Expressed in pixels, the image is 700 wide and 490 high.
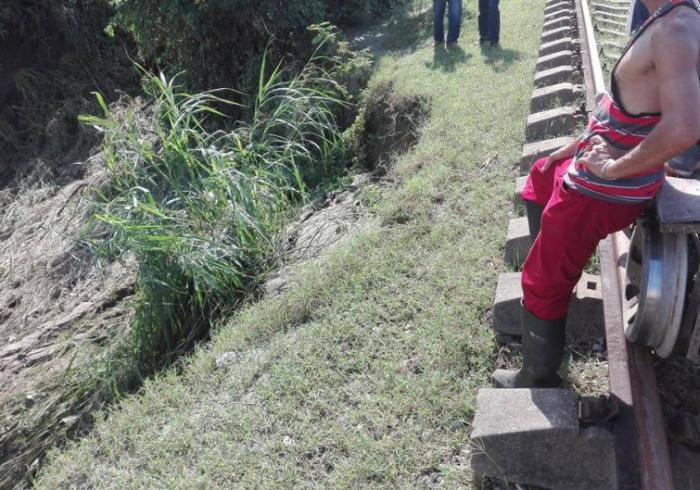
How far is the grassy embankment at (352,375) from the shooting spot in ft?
9.27

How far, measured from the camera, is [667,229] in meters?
2.18

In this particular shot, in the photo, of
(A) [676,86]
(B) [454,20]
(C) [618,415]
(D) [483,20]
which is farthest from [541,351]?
(B) [454,20]

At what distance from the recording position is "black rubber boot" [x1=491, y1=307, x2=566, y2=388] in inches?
102

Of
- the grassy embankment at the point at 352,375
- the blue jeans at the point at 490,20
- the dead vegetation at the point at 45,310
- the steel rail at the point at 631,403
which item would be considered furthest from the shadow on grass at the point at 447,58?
the steel rail at the point at 631,403

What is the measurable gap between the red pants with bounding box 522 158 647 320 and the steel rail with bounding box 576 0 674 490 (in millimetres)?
329

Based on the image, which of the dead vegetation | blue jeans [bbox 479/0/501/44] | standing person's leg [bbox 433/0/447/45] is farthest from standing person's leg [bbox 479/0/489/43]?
→ the dead vegetation

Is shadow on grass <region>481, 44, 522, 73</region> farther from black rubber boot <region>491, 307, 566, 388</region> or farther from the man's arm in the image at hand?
the man's arm

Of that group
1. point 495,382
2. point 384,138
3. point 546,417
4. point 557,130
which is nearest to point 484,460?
point 546,417

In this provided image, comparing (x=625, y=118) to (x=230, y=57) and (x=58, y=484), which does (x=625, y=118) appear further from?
(x=230, y=57)

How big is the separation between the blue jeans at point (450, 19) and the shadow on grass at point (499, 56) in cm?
59

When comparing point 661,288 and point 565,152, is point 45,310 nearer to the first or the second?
point 565,152

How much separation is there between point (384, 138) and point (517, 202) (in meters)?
2.91

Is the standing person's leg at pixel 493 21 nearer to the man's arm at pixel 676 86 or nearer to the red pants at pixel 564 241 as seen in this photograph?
the red pants at pixel 564 241

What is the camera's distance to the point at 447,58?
8.07m
